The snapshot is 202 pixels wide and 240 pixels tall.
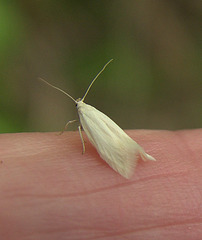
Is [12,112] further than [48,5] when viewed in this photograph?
No

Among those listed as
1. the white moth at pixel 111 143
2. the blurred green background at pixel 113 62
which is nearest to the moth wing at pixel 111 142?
the white moth at pixel 111 143

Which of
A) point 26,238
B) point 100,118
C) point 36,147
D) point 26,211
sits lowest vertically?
point 26,238

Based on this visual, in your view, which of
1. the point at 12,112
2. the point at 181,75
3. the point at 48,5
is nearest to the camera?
the point at 12,112

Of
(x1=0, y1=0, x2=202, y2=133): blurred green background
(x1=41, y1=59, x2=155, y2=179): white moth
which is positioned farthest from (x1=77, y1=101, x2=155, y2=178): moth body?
(x1=0, y1=0, x2=202, y2=133): blurred green background

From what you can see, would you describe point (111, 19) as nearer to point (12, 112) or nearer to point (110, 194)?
point (12, 112)

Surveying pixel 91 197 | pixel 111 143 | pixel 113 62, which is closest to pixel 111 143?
pixel 111 143

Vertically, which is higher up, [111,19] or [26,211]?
[111,19]

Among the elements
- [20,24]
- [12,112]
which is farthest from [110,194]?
[20,24]

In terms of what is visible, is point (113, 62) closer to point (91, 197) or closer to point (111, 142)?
point (111, 142)
